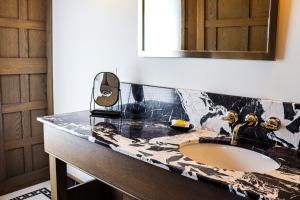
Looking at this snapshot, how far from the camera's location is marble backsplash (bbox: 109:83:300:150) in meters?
1.24

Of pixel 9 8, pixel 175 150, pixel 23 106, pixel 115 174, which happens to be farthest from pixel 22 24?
pixel 175 150

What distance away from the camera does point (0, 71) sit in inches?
93.7

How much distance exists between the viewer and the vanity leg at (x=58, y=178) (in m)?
1.73

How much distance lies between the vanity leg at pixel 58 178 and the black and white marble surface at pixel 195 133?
0.25 meters

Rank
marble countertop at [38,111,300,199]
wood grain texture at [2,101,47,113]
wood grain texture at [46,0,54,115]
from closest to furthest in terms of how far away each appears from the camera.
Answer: marble countertop at [38,111,300,199] < wood grain texture at [2,101,47,113] < wood grain texture at [46,0,54,115]

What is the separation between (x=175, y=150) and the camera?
1.21m

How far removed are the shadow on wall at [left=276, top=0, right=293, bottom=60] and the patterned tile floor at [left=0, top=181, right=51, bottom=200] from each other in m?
2.00

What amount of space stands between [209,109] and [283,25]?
19.1 inches

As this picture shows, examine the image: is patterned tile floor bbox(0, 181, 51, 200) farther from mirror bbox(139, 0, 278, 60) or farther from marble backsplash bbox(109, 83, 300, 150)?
mirror bbox(139, 0, 278, 60)

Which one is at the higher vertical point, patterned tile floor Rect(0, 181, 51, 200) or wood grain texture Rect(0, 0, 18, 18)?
wood grain texture Rect(0, 0, 18, 18)

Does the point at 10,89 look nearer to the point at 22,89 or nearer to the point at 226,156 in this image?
the point at 22,89

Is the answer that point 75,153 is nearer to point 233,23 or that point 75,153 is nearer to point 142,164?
point 142,164

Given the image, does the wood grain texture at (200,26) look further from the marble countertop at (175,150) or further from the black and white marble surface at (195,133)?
the marble countertop at (175,150)

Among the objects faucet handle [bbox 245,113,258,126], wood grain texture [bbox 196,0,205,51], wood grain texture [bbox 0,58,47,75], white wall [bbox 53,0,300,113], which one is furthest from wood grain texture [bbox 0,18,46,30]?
faucet handle [bbox 245,113,258,126]
